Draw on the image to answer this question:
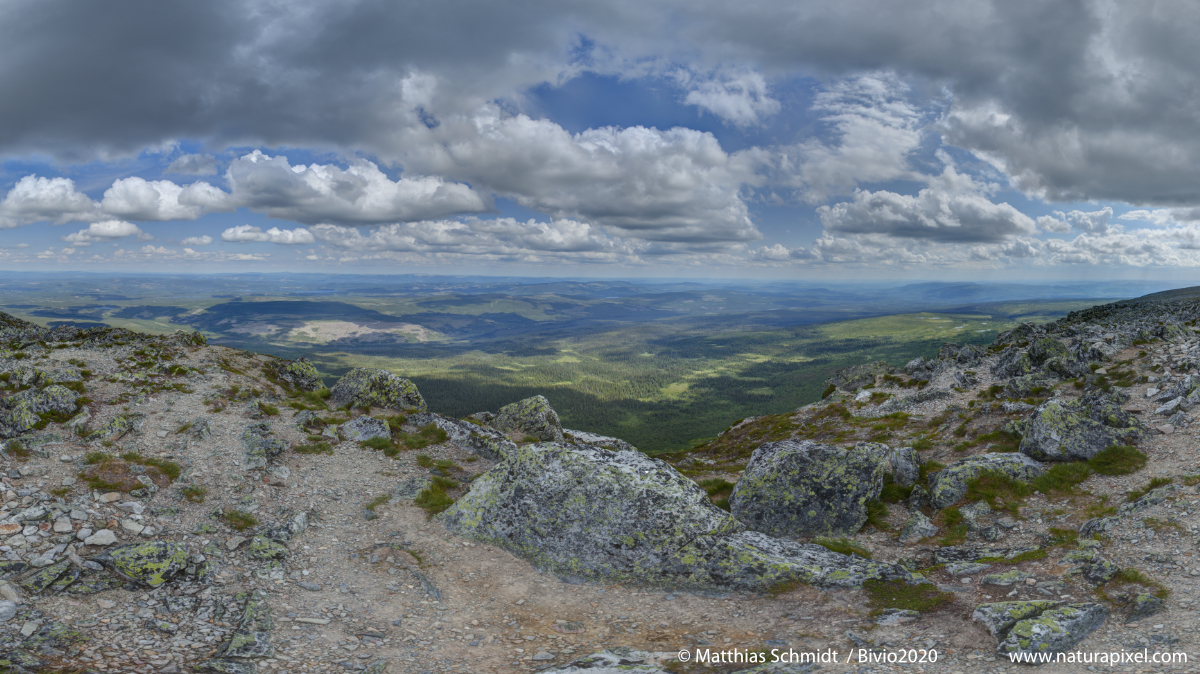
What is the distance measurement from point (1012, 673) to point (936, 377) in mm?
57885

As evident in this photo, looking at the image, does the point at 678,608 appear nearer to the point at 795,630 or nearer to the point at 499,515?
the point at 795,630

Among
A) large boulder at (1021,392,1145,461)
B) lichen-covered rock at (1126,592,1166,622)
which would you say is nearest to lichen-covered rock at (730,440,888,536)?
large boulder at (1021,392,1145,461)

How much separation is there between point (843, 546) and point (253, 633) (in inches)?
925

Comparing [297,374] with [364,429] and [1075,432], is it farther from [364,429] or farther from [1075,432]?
[1075,432]

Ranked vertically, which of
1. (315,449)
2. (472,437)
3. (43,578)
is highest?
(43,578)

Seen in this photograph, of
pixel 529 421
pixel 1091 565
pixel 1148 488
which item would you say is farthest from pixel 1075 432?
pixel 529 421

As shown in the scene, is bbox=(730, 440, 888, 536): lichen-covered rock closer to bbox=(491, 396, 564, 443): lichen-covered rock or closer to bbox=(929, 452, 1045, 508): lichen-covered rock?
bbox=(929, 452, 1045, 508): lichen-covered rock

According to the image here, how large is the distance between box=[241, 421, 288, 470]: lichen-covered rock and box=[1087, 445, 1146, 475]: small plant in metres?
45.9

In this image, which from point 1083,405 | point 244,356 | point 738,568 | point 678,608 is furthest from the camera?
point 244,356

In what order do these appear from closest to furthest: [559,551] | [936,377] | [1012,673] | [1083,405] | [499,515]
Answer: [1012,673] → [559,551] → [499,515] → [1083,405] → [936,377]

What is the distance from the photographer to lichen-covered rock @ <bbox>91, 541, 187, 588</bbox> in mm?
15648

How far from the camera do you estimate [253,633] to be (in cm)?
1437

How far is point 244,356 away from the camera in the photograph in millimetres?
46625

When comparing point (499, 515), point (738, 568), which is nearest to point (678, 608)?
point (738, 568)
